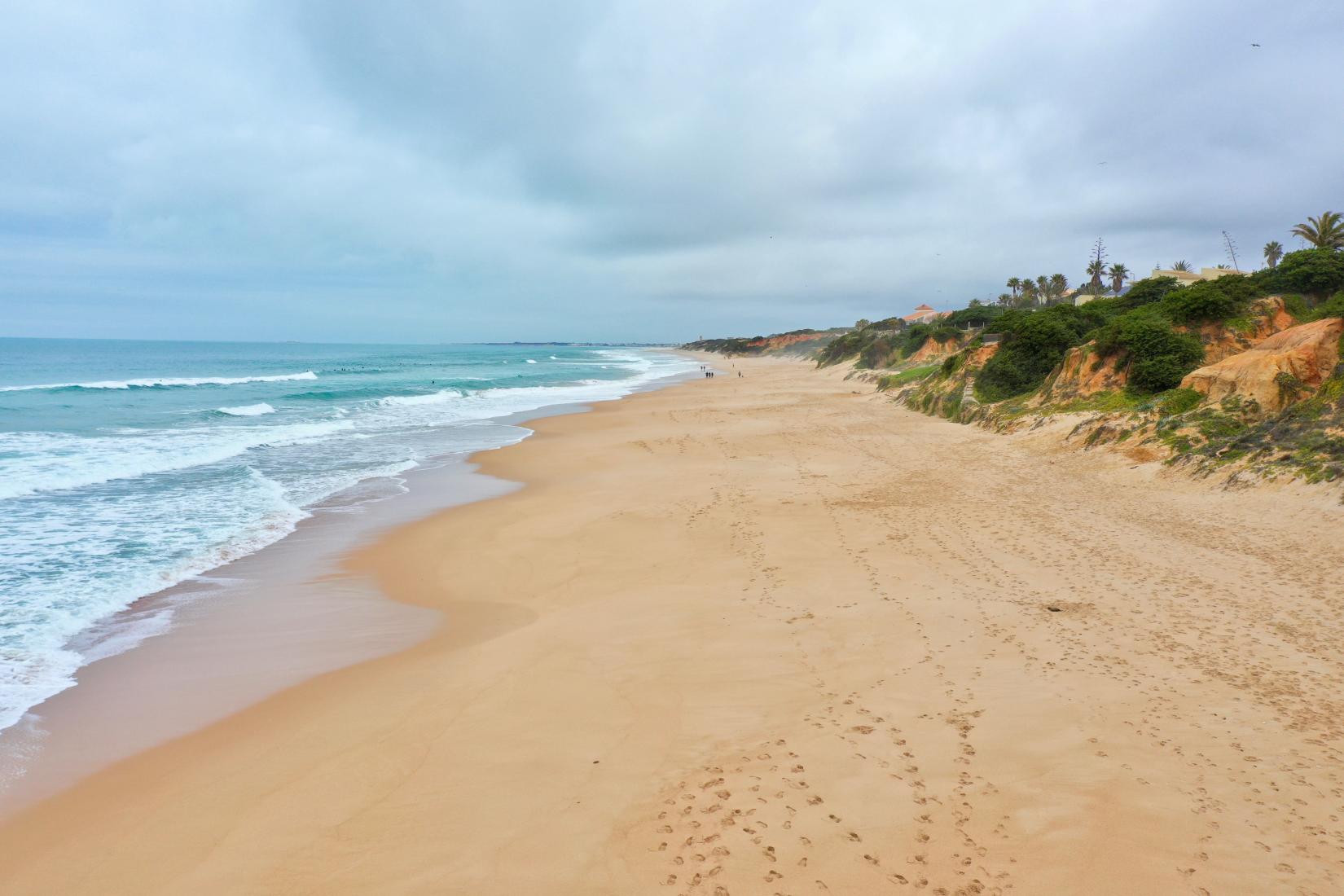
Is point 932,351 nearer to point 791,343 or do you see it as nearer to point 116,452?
point 116,452

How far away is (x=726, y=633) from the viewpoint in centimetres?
765

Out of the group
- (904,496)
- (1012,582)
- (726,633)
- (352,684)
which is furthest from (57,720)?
(904,496)

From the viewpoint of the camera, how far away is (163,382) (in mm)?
52750

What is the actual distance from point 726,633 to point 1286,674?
5206 millimetres

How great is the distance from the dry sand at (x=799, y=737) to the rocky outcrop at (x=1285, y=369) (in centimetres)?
499

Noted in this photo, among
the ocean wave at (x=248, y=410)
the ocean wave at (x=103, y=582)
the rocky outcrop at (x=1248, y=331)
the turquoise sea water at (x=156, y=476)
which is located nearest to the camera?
the ocean wave at (x=103, y=582)

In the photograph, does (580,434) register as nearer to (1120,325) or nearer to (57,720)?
(1120,325)

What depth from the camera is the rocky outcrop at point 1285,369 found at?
1480 centimetres

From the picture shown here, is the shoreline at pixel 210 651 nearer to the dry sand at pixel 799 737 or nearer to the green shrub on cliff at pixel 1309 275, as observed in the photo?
the dry sand at pixel 799 737

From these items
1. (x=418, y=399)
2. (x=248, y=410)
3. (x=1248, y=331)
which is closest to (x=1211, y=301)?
(x=1248, y=331)

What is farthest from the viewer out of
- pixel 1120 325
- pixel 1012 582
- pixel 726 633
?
pixel 1120 325

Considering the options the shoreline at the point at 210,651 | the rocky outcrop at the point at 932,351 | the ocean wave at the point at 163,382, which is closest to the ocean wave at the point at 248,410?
the ocean wave at the point at 163,382

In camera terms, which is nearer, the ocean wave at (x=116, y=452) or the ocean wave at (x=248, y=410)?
the ocean wave at (x=116, y=452)

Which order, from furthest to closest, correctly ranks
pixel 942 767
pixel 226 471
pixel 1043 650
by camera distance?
pixel 226 471 → pixel 1043 650 → pixel 942 767
